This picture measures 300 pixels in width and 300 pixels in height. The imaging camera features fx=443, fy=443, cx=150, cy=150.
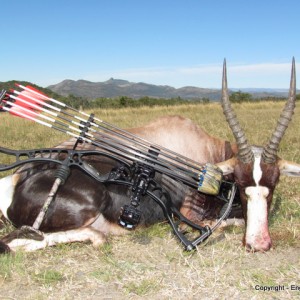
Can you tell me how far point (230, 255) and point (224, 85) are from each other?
1503 millimetres

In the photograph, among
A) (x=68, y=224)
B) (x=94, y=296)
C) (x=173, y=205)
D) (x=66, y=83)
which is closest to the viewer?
(x=94, y=296)

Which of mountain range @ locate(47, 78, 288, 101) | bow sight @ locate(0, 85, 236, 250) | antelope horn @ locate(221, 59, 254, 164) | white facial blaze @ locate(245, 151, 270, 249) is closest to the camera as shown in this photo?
white facial blaze @ locate(245, 151, 270, 249)

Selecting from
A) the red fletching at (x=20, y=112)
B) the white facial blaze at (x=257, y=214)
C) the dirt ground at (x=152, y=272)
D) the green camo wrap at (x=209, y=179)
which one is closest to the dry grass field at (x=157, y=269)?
the dirt ground at (x=152, y=272)

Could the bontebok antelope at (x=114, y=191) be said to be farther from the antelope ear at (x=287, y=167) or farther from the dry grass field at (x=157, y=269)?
the dry grass field at (x=157, y=269)

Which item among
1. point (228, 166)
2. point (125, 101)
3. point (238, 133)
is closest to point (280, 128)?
point (238, 133)

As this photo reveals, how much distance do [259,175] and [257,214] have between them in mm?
345

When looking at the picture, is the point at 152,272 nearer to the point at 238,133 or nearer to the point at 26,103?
the point at 238,133

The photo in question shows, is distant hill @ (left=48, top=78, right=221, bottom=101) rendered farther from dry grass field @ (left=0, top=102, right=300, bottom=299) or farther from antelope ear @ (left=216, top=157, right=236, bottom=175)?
dry grass field @ (left=0, top=102, right=300, bottom=299)

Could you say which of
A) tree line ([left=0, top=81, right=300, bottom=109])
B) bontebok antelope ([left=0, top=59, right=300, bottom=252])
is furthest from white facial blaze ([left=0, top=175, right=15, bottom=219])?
tree line ([left=0, top=81, right=300, bottom=109])

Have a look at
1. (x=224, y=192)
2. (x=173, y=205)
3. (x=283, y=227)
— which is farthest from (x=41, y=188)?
(x=283, y=227)

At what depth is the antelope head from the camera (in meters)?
3.87

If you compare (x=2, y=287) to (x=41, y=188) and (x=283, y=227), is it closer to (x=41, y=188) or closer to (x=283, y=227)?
(x=41, y=188)

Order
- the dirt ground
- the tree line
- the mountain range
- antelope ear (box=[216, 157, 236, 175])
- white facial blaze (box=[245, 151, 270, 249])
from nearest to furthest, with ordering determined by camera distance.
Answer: the dirt ground → white facial blaze (box=[245, 151, 270, 249]) → antelope ear (box=[216, 157, 236, 175]) → the tree line → the mountain range

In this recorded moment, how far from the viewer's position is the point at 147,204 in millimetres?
4594
